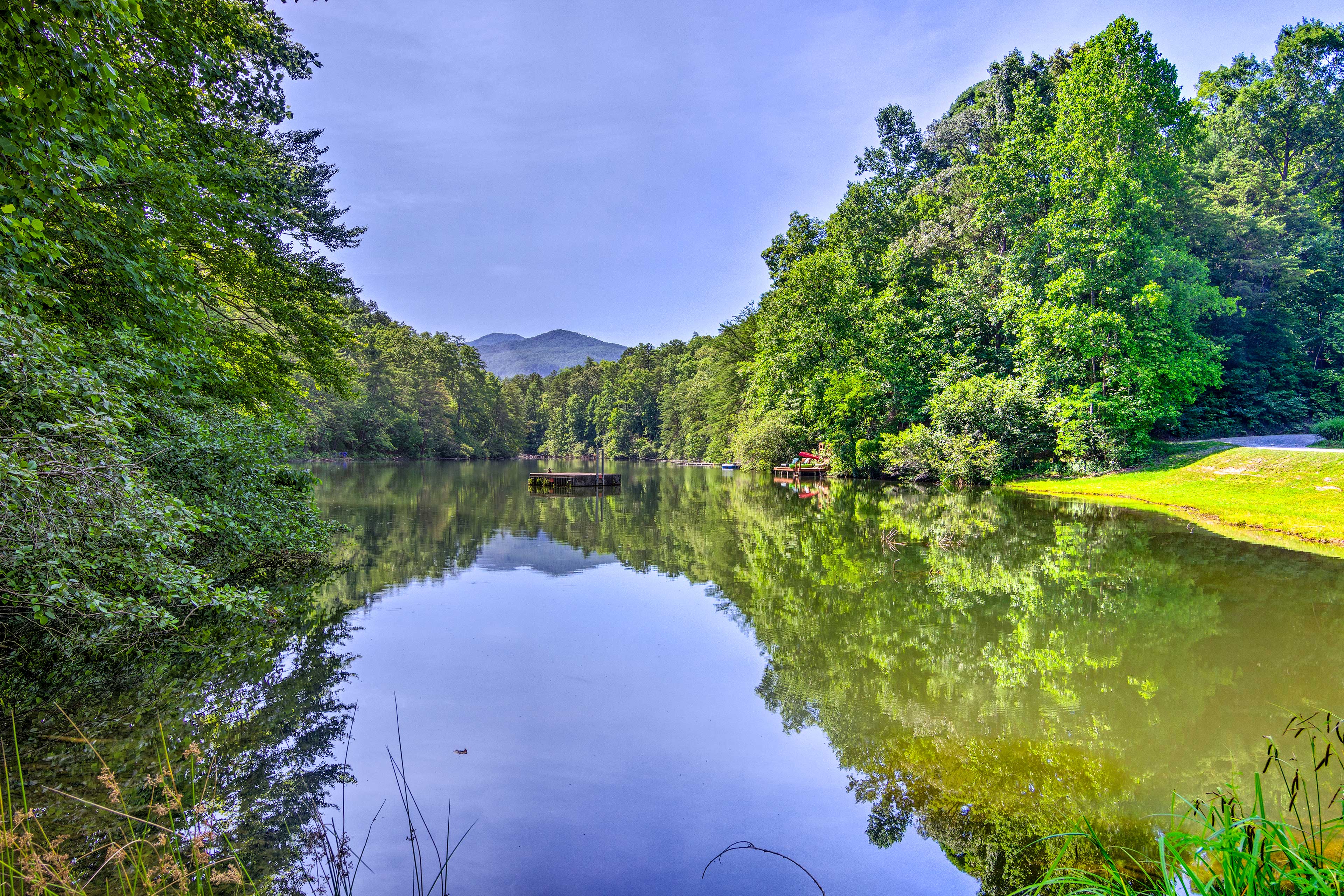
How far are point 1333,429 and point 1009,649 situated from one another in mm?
26195

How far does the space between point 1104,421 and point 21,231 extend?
26.5 meters

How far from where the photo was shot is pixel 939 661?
591 centimetres

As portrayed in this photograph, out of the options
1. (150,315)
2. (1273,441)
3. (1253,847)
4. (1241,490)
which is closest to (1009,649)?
(1253,847)

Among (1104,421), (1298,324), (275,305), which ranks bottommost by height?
(1104,421)

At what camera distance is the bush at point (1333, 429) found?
21516 mm

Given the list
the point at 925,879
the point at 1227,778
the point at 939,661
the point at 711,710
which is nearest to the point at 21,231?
the point at 711,710

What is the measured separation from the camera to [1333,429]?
21.9 metres

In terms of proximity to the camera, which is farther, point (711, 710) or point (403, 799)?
point (711, 710)

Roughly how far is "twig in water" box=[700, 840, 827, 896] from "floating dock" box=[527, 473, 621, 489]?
25104 millimetres

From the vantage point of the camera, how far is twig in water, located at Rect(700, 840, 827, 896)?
315cm

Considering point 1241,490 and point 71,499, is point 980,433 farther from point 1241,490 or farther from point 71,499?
point 71,499

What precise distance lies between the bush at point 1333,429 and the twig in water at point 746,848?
2887 cm

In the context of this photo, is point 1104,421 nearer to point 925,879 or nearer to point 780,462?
point 780,462

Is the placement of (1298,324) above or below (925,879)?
above
